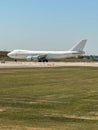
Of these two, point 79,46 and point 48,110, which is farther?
point 79,46

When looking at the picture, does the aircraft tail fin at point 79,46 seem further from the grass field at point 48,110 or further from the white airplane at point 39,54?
the grass field at point 48,110

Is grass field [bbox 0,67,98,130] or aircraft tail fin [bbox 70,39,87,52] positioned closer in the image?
grass field [bbox 0,67,98,130]

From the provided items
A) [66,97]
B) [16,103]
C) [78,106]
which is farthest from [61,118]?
[66,97]

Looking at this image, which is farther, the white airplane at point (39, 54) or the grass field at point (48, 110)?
the white airplane at point (39, 54)

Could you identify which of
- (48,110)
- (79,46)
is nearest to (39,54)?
(79,46)

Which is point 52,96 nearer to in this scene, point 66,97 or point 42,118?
point 66,97

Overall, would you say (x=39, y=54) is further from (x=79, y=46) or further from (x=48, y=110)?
(x=48, y=110)

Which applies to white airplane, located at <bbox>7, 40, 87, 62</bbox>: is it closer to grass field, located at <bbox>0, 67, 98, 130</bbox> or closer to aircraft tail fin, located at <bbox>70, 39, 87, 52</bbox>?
aircraft tail fin, located at <bbox>70, 39, 87, 52</bbox>

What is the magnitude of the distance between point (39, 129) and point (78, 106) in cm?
596

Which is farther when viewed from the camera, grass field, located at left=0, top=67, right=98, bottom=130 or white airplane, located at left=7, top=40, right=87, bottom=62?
white airplane, located at left=7, top=40, right=87, bottom=62

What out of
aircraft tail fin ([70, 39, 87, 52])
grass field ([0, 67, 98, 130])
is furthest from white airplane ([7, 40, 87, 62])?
grass field ([0, 67, 98, 130])

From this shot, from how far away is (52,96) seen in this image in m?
23.6

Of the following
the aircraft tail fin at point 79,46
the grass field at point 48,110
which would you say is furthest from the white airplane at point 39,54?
the grass field at point 48,110

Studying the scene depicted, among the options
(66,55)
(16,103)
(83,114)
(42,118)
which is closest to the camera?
(42,118)
